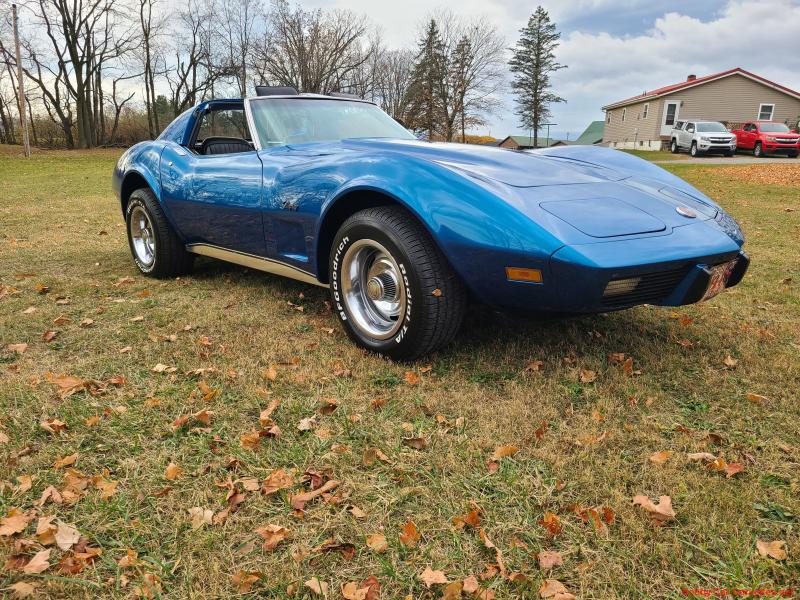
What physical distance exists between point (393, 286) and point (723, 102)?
3844cm

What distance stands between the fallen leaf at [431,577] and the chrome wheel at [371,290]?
1449 mm

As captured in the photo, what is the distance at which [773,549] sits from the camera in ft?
5.52

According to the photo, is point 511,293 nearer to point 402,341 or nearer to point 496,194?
point 496,194

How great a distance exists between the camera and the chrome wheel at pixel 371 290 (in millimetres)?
3047

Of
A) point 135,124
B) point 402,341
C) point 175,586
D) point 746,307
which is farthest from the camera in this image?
point 135,124

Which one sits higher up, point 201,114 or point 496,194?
point 201,114

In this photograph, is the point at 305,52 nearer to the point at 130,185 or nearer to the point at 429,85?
the point at 429,85

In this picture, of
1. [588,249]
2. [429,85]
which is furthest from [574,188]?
[429,85]

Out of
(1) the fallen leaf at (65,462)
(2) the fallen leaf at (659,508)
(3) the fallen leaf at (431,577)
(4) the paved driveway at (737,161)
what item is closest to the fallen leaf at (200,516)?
(1) the fallen leaf at (65,462)

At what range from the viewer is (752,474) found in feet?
6.75

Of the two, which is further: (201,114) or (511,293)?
(201,114)

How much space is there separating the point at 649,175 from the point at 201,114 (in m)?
3.34

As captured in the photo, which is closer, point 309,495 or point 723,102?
point 309,495

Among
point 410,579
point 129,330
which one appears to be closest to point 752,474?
point 410,579
